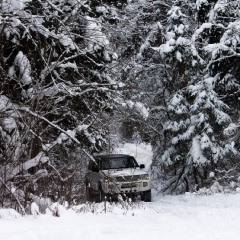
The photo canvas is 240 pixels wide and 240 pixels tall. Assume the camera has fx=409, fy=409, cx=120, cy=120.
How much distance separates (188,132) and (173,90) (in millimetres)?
3334

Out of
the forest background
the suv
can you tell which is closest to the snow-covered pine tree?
the forest background

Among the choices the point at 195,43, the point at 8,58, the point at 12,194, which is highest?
the point at 195,43

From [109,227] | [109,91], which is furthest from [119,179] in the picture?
[109,227]

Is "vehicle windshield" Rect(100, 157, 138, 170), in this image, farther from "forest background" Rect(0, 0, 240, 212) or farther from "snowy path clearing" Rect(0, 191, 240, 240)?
"snowy path clearing" Rect(0, 191, 240, 240)

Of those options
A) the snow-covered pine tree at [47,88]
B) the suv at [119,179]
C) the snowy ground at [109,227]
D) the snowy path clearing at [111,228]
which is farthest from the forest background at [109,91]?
the snowy path clearing at [111,228]

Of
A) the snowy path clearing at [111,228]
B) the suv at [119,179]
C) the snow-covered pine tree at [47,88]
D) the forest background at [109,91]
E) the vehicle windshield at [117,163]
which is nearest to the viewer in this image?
the snowy path clearing at [111,228]

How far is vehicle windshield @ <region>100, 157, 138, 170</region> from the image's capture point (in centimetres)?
1459

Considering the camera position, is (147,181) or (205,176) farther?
(205,176)

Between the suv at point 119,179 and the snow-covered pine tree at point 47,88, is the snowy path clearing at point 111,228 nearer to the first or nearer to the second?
the snow-covered pine tree at point 47,88

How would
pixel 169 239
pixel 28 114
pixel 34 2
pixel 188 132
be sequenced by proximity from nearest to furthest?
1. pixel 169 239
2. pixel 28 114
3. pixel 34 2
4. pixel 188 132

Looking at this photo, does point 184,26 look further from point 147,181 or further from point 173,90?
point 147,181

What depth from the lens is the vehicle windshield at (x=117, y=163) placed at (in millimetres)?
14594

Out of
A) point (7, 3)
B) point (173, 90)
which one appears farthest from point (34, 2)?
point (173, 90)

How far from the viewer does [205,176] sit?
17328 millimetres
